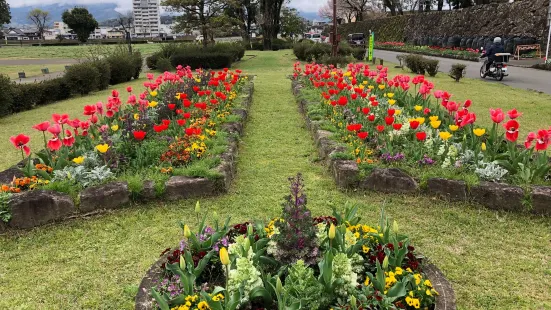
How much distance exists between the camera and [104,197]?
3969mm

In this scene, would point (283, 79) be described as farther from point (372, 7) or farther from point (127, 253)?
point (372, 7)

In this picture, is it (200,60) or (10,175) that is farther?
(200,60)

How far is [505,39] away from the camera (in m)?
25.4

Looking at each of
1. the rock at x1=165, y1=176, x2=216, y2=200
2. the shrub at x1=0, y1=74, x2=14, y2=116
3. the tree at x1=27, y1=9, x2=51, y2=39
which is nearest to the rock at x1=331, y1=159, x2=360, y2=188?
the rock at x1=165, y1=176, x2=216, y2=200

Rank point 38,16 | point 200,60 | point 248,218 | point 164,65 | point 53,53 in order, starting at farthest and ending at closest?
point 38,16
point 53,53
point 200,60
point 164,65
point 248,218

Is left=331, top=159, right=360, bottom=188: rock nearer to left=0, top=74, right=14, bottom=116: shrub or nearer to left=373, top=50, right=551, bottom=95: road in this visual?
left=0, top=74, right=14, bottom=116: shrub

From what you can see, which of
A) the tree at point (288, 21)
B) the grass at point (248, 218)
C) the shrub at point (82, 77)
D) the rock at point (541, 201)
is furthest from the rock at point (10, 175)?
the tree at point (288, 21)

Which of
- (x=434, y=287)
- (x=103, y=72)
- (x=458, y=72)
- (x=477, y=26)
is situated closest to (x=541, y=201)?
(x=434, y=287)

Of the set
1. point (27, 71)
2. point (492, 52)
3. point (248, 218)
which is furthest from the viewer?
point (27, 71)

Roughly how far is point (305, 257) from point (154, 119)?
4357 mm

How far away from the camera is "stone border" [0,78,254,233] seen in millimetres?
3727

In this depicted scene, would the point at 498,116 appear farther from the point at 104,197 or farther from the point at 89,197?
the point at 89,197

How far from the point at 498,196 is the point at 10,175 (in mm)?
4816

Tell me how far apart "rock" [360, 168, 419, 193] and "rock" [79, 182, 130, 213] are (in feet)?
7.85
